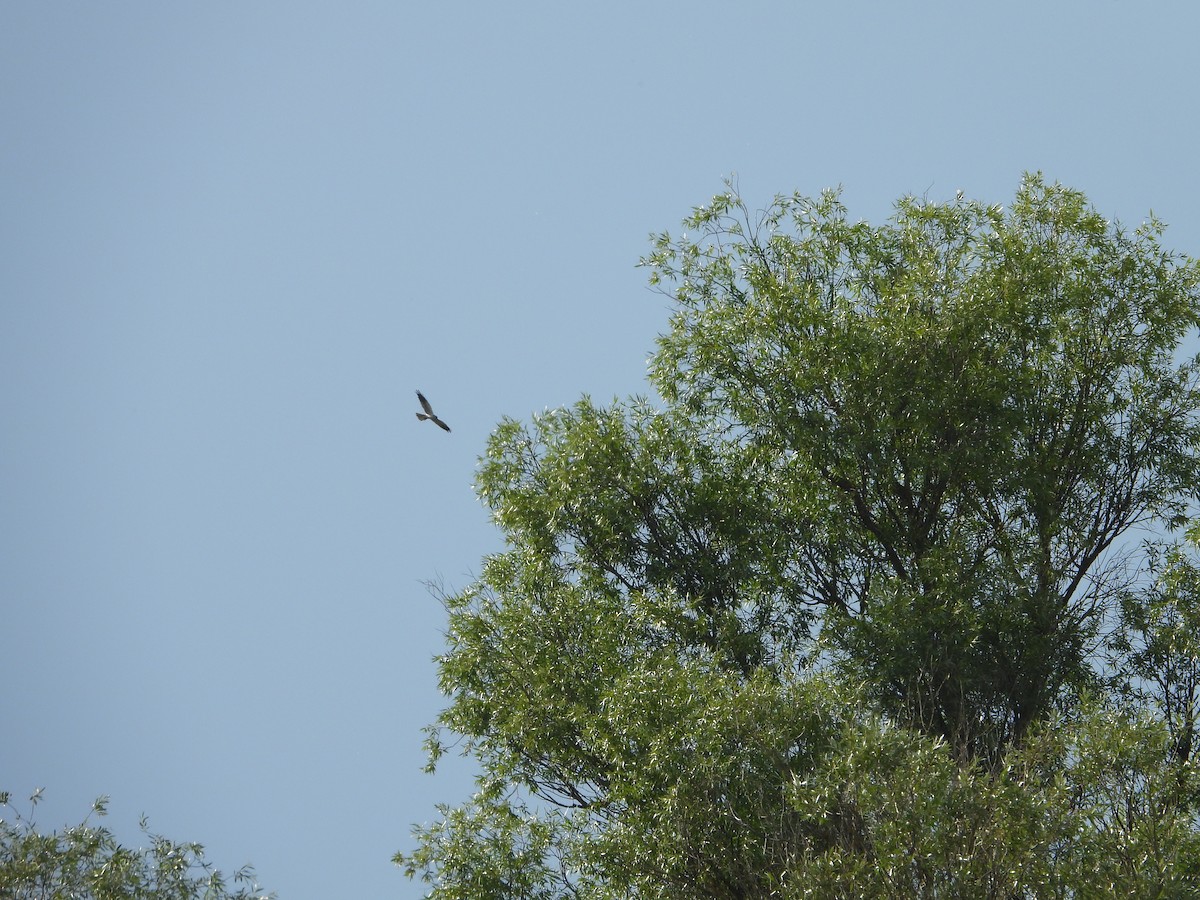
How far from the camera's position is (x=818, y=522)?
2542 centimetres

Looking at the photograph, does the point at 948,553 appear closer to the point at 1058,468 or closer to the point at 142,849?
the point at 1058,468

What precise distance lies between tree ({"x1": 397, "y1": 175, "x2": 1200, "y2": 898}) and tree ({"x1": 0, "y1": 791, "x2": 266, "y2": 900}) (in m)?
3.30

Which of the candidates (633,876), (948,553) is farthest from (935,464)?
(633,876)

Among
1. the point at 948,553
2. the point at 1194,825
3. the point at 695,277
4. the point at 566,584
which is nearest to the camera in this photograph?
the point at 1194,825

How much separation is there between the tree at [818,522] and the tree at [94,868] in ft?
10.8

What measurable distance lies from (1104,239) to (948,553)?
22.6 ft

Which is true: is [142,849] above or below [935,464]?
below

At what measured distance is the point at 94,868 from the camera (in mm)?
21219

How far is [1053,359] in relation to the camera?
84.4 ft

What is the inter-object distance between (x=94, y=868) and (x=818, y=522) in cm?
1288

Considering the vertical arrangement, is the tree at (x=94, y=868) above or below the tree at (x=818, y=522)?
below

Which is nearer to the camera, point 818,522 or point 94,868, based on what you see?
point 94,868

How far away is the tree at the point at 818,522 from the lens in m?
21.8

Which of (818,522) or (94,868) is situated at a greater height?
(818,522)
